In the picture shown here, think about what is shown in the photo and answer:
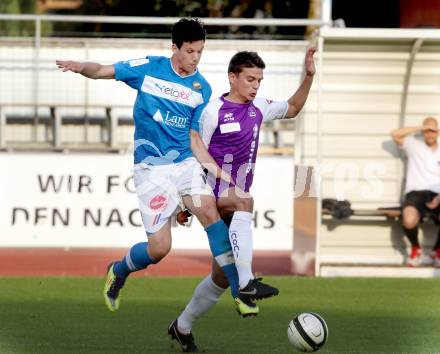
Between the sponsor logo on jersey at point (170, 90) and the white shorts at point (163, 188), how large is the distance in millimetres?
436

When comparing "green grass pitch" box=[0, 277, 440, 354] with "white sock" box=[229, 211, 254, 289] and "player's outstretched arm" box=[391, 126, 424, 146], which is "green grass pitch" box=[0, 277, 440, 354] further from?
"player's outstretched arm" box=[391, 126, 424, 146]

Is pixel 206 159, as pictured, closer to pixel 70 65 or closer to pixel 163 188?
pixel 163 188

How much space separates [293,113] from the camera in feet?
30.6

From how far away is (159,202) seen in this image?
9.38 metres

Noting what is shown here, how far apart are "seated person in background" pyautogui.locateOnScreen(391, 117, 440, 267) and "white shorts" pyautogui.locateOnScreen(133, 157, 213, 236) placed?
21.9ft

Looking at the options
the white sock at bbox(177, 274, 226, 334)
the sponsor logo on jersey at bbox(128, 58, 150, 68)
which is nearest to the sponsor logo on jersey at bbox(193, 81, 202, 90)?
the sponsor logo on jersey at bbox(128, 58, 150, 68)

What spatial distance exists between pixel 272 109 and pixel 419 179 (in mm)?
6909

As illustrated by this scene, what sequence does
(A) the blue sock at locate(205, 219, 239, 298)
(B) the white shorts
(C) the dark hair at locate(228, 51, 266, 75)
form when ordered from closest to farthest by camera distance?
(A) the blue sock at locate(205, 219, 239, 298), (C) the dark hair at locate(228, 51, 266, 75), (B) the white shorts

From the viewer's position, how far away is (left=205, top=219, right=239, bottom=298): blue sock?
28.4 feet

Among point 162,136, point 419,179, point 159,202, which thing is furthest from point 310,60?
point 419,179

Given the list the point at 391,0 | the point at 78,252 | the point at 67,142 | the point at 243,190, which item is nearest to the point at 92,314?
the point at 243,190

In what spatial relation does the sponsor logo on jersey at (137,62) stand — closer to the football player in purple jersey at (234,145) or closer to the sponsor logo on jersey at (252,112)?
→ the football player in purple jersey at (234,145)

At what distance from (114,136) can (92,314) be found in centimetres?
779

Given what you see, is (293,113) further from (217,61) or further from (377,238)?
(217,61)
